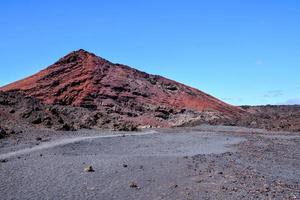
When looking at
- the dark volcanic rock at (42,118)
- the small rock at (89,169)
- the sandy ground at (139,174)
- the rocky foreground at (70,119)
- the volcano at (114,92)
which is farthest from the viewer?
the volcano at (114,92)

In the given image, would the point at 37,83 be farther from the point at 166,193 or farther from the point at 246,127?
the point at 166,193

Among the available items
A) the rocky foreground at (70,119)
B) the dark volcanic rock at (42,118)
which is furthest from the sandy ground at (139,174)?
the dark volcanic rock at (42,118)

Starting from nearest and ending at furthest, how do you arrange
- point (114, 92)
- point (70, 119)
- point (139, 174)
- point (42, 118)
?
1. point (139, 174)
2. point (42, 118)
3. point (70, 119)
4. point (114, 92)

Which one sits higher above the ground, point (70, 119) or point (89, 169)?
point (70, 119)

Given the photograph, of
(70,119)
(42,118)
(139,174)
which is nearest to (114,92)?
(70,119)

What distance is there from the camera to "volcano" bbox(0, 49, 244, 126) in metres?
39.5

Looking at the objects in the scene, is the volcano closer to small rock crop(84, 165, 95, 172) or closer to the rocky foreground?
the rocky foreground

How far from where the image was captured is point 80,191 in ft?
34.1

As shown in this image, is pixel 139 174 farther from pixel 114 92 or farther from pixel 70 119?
pixel 114 92

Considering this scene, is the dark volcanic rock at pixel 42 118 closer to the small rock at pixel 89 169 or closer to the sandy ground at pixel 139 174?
the sandy ground at pixel 139 174

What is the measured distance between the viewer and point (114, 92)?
4238 cm

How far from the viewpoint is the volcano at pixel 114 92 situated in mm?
39500

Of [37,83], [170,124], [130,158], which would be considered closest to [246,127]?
[170,124]

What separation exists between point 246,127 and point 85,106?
13.8 meters
